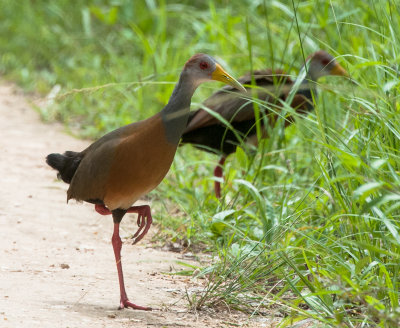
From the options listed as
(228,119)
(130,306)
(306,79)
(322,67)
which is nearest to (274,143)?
(228,119)

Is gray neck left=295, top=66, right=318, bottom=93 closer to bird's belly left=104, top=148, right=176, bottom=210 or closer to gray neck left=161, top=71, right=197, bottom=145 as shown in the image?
gray neck left=161, top=71, right=197, bottom=145

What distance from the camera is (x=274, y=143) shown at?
520 centimetres

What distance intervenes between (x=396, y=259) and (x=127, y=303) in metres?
1.13

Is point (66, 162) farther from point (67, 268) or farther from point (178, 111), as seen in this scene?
point (178, 111)

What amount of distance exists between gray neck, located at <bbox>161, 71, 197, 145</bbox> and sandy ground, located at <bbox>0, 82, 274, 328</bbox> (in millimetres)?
585

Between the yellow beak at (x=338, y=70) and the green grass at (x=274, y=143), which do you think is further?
the yellow beak at (x=338, y=70)

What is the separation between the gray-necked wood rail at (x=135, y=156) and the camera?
132 inches

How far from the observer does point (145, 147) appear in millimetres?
3342

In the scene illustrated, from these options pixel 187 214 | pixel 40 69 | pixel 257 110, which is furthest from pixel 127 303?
pixel 40 69

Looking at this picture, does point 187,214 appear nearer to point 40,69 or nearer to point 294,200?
point 294,200

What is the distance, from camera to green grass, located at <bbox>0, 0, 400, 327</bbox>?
290cm

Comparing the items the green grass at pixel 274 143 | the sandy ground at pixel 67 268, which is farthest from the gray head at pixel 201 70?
the sandy ground at pixel 67 268

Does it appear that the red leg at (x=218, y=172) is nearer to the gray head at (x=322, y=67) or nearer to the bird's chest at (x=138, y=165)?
the gray head at (x=322, y=67)

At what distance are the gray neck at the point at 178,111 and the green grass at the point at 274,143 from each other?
20cm
